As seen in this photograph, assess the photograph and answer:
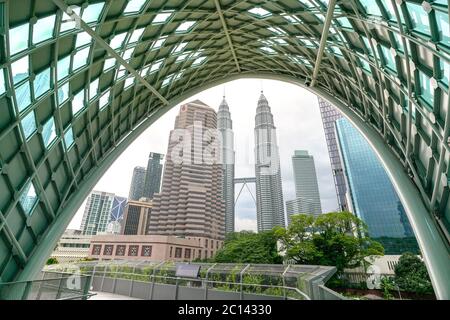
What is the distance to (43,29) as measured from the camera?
10586 mm

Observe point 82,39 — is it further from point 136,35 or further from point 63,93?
point 136,35

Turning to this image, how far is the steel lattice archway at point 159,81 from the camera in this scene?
10.2 metres

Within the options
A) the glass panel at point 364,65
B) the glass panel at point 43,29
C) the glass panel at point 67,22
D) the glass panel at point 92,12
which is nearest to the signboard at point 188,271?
the glass panel at point 43,29

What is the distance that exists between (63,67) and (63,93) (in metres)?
1.64

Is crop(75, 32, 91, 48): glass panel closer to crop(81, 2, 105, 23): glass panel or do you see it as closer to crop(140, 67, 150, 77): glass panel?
crop(81, 2, 105, 23): glass panel

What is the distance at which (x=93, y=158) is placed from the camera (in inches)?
760

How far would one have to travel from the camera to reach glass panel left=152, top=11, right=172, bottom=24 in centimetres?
1598

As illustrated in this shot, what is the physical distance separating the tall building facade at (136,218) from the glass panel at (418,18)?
15523 cm

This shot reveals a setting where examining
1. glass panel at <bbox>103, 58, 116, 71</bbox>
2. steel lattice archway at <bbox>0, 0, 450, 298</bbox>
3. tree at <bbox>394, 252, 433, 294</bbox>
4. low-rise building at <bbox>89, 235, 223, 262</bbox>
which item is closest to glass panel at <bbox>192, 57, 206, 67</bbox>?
steel lattice archway at <bbox>0, 0, 450, 298</bbox>

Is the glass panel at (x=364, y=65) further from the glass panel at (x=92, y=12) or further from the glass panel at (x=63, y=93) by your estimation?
the glass panel at (x=63, y=93)

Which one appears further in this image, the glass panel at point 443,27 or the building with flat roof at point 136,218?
the building with flat roof at point 136,218

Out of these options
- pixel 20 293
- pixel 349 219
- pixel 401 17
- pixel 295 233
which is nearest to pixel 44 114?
pixel 20 293

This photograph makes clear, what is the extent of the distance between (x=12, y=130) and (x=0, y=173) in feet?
6.96

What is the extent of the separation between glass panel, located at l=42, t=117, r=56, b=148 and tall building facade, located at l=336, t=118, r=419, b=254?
396 feet
